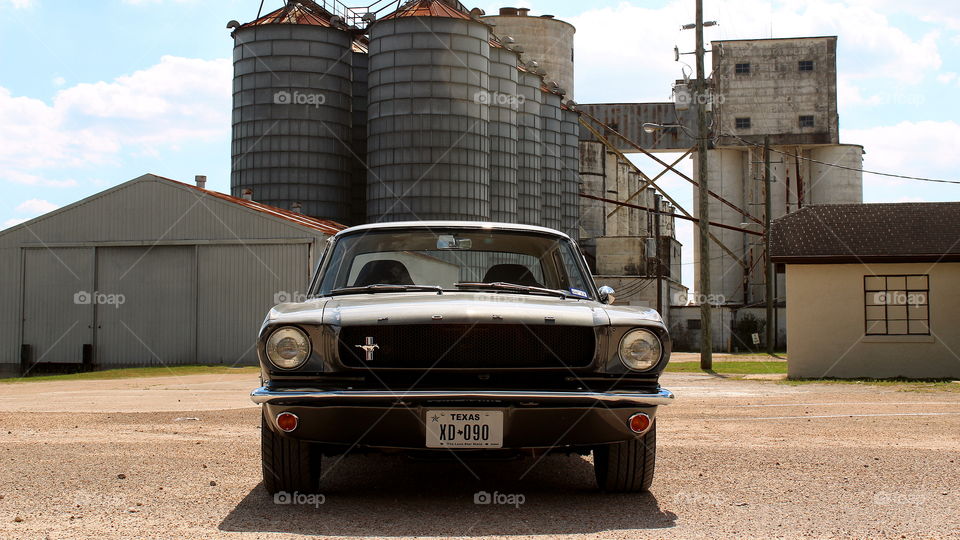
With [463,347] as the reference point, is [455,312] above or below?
above

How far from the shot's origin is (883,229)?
19625 millimetres

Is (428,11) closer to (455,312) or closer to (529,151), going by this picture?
(529,151)

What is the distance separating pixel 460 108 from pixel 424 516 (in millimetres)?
26186

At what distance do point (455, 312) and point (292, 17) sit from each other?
29.9 metres

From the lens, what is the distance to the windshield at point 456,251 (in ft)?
19.9

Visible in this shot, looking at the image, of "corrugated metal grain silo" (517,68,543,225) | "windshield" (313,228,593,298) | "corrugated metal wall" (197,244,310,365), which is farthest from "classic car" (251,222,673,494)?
"corrugated metal grain silo" (517,68,543,225)

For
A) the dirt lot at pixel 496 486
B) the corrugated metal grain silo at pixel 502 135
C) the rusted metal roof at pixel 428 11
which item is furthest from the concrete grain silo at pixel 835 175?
the dirt lot at pixel 496 486

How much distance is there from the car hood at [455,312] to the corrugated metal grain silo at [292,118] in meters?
26.3

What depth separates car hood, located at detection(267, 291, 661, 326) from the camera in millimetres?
4766

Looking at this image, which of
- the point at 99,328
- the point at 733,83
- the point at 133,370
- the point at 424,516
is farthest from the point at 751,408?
the point at 733,83

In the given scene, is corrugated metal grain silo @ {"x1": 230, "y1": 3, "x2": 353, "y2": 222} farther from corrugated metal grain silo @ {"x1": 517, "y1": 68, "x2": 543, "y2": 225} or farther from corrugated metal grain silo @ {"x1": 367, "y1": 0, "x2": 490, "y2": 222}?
corrugated metal grain silo @ {"x1": 517, "y1": 68, "x2": 543, "y2": 225}

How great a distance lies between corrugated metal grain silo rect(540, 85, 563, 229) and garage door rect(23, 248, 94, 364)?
20055 millimetres

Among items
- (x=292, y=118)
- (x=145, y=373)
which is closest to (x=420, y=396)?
(x=145, y=373)

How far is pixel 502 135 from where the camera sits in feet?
110
